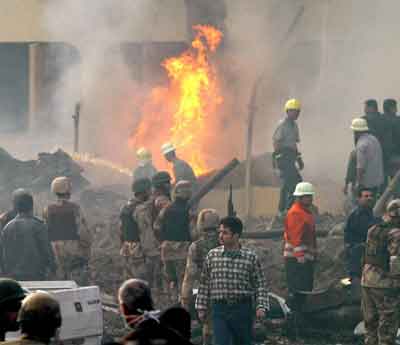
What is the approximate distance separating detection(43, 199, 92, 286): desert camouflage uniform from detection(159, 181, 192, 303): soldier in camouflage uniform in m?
0.97

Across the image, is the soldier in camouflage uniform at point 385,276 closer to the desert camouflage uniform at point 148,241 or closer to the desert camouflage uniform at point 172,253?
the desert camouflage uniform at point 172,253

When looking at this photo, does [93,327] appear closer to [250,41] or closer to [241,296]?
[241,296]

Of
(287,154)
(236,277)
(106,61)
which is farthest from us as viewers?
(106,61)

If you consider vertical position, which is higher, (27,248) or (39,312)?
(39,312)

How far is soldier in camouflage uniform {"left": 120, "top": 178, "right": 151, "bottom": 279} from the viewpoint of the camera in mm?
15578

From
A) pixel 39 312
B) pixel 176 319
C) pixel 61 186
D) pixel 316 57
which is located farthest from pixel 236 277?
pixel 316 57

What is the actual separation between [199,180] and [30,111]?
373 inches

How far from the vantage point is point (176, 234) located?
49.4 ft

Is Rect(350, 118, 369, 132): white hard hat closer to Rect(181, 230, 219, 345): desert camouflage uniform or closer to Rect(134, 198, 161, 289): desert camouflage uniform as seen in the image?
Rect(134, 198, 161, 289): desert camouflage uniform

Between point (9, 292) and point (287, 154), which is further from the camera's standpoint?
point (287, 154)

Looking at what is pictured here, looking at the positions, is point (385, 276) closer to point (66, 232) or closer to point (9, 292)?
point (66, 232)

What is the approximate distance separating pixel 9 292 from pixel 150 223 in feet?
25.6

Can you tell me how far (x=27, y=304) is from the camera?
22.9 feet

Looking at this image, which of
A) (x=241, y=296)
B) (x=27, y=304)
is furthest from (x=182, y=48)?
(x=27, y=304)
